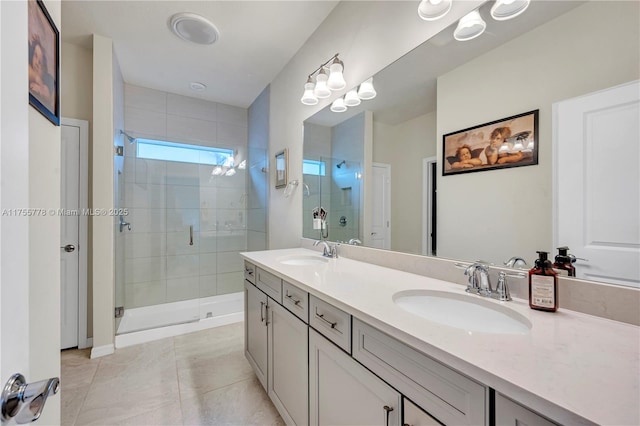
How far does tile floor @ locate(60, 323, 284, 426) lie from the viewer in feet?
5.02

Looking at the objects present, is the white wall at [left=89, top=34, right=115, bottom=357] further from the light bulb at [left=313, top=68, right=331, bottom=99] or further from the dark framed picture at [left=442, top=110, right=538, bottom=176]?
the dark framed picture at [left=442, top=110, right=538, bottom=176]

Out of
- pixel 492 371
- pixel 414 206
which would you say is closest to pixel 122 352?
pixel 414 206

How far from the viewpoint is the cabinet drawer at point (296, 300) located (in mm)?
1201

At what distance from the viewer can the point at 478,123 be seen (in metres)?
1.11

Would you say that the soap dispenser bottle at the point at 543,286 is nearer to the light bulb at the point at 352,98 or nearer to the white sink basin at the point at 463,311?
the white sink basin at the point at 463,311

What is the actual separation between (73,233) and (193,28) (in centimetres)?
195

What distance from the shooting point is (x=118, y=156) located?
2531 millimetres

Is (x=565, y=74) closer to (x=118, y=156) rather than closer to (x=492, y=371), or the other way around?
(x=492, y=371)

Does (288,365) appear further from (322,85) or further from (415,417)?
(322,85)

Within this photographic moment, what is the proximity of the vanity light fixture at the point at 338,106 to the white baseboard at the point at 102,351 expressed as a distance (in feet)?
8.66

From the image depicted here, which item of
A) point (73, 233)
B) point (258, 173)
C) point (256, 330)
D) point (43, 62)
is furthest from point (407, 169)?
point (73, 233)

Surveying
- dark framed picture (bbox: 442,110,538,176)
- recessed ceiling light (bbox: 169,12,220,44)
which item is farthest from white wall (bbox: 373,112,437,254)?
recessed ceiling light (bbox: 169,12,220,44)

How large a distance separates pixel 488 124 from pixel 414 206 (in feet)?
1.63

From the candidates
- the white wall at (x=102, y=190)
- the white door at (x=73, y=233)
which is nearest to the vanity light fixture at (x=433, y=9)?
the white wall at (x=102, y=190)
